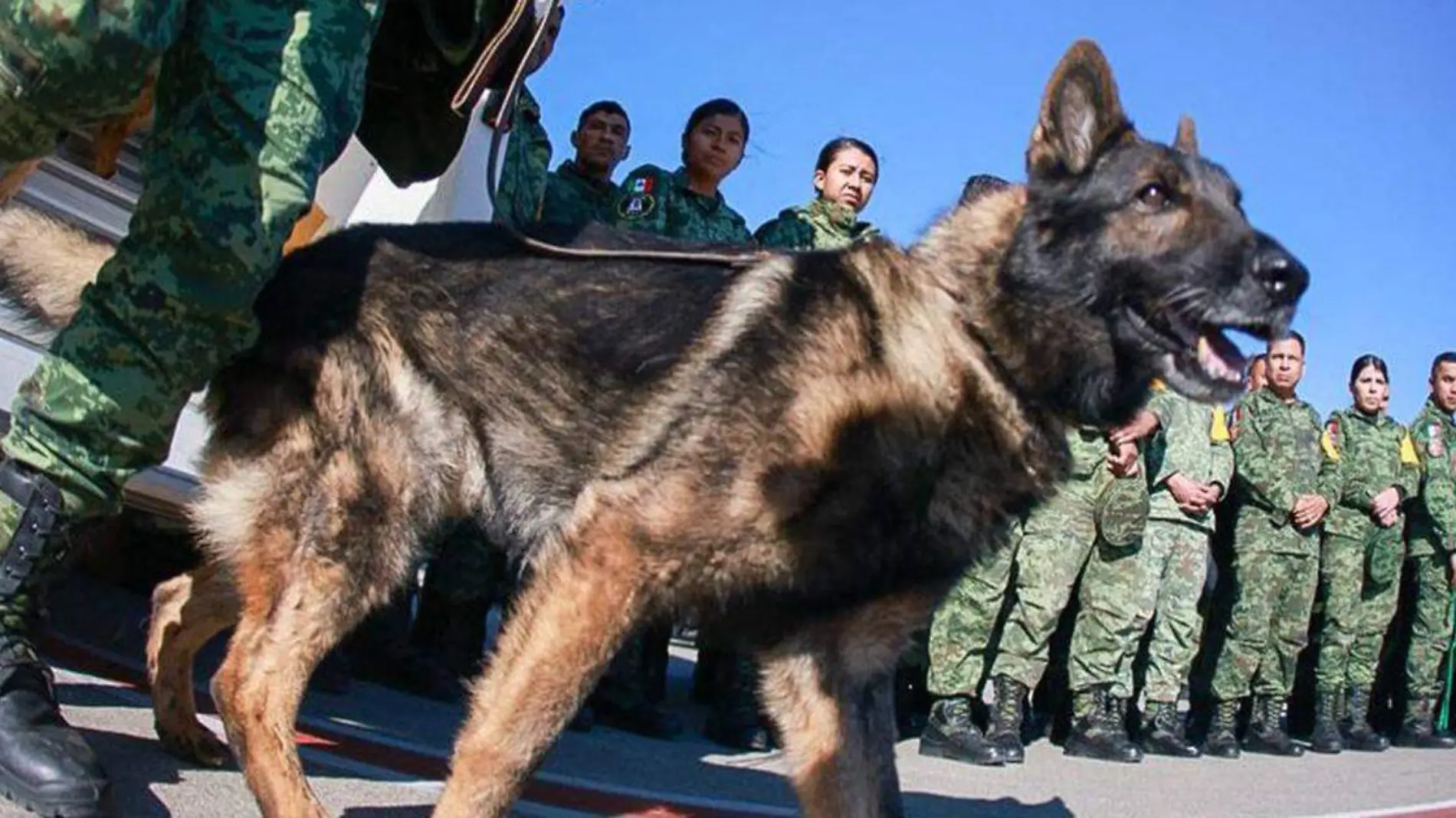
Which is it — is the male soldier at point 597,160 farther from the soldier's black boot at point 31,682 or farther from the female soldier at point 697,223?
the soldier's black boot at point 31,682

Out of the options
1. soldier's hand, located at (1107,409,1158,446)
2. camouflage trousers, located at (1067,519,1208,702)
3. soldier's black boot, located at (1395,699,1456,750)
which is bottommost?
soldier's black boot, located at (1395,699,1456,750)

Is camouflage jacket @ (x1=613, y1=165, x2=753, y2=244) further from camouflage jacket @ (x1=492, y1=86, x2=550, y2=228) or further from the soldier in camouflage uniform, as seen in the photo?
the soldier in camouflage uniform

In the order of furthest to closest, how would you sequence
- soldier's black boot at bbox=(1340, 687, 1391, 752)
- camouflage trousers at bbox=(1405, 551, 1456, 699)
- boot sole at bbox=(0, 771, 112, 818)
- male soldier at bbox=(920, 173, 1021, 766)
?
1. camouflage trousers at bbox=(1405, 551, 1456, 699)
2. soldier's black boot at bbox=(1340, 687, 1391, 752)
3. male soldier at bbox=(920, 173, 1021, 766)
4. boot sole at bbox=(0, 771, 112, 818)

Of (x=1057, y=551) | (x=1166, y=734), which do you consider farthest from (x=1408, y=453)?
(x=1057, y=551)

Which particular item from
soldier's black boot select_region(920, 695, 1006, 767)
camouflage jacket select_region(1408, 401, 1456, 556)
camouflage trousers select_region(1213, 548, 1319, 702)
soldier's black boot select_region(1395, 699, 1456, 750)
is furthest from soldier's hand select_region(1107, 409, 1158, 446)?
soldier's black boot select_region(1395, 699, 1456, 750)

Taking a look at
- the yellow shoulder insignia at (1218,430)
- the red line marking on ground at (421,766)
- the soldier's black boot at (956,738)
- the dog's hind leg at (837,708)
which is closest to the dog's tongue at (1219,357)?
the dog's hind leg at (837,708)

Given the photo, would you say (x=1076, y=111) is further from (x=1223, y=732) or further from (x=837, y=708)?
(x=1223, y=732)

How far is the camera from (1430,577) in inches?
389

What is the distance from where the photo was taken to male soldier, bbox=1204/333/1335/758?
8211 mm

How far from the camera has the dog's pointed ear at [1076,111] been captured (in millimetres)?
3186

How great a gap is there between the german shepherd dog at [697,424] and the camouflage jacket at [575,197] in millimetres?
2436

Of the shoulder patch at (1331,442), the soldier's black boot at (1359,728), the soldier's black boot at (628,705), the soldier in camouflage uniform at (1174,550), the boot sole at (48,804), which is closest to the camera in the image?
the boot sole at (48,804)

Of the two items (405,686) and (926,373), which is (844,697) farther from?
(405,686)

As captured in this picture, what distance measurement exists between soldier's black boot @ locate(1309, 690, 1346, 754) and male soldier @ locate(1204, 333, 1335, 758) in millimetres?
541
